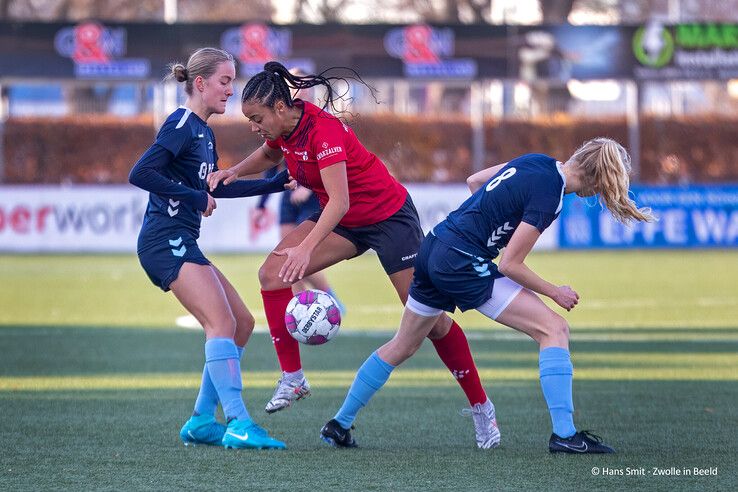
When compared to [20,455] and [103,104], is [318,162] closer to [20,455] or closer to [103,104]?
[20,455]

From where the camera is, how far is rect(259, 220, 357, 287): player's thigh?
23.1 ft

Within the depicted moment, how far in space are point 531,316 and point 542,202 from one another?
1.93ft

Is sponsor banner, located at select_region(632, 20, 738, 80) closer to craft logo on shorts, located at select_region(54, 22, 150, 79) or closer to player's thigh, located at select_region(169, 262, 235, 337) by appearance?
craft logo on shorts, located at select_region(54, 22, 150, 79)

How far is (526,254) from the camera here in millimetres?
6211

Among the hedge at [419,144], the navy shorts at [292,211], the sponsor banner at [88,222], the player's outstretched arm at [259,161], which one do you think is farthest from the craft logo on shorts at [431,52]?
the player's outstretched arm at [259,161]

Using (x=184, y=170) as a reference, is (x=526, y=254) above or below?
below

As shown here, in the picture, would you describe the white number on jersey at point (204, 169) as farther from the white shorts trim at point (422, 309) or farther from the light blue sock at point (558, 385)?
the light blue sock at point (558, 385)

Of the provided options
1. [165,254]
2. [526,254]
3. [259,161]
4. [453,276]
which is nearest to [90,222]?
[259,161]

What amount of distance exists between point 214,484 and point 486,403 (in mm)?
1760

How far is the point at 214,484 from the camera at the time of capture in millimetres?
5656

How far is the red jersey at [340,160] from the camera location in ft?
21.5

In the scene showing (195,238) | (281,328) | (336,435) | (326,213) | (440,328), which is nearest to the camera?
(326,213)

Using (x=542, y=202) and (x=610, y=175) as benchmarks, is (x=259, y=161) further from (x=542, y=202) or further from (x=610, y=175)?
(x=610, y=175)

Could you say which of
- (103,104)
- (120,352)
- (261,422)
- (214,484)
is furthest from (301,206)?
(103,104)
